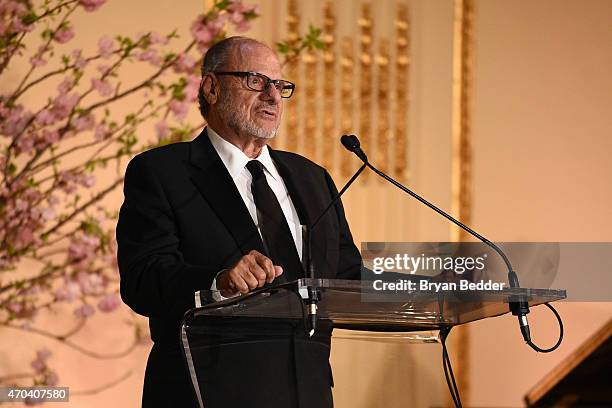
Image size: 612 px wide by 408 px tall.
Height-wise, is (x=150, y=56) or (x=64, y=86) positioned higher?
(x=150, y=56)

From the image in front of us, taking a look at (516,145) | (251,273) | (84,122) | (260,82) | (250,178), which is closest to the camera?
(251,273)

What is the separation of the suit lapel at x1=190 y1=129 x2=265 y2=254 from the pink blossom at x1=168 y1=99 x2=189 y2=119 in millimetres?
1198

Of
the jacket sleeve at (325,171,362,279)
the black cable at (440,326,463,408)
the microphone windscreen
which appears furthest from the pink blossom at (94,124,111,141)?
the black cable at (440,326,463,408)

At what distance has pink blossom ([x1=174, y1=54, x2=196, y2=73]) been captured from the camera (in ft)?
10.7

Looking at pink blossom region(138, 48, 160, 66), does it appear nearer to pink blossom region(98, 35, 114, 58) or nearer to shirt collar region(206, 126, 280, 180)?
pink blossom region(98, 35, 114, 58)

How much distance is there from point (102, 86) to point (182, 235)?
55.0 inches

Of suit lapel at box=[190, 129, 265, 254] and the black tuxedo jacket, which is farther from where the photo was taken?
suit lapel at box=[190, 129, 265, 254]

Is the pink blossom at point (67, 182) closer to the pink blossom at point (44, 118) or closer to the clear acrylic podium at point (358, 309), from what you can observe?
the pink blossom at point (44, 118)

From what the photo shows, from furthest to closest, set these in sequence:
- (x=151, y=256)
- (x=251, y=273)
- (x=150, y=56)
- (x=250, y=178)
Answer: (x=150, y=56)
(x=250, y=178)
(x=151, y=256)
(x=251, y=273)

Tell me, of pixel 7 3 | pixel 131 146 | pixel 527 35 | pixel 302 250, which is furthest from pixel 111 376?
pixel 527 35

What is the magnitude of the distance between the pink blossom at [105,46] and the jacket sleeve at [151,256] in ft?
4.15

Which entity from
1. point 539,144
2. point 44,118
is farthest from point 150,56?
point 539,144

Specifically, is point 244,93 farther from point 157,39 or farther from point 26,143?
point 157,39

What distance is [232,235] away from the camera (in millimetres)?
1910
